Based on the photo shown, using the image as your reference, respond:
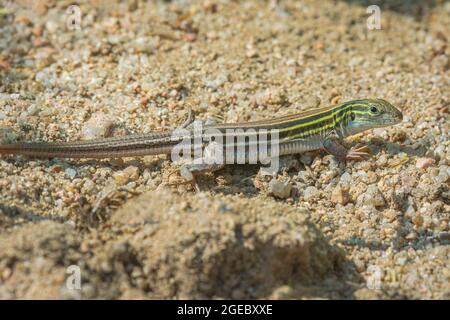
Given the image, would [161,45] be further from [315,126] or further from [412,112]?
[412,112]

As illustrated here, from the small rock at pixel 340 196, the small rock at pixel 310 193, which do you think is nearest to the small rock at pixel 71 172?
the small rock at pixel 310 193

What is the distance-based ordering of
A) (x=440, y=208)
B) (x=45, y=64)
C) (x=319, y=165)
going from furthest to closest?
(x=45, y=64)
(x=319, y=165)
(x=440, y=208)

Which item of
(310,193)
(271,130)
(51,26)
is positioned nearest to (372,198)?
(310,193)

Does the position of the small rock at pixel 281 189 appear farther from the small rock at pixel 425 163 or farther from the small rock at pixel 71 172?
the small rock at pixel 71 172

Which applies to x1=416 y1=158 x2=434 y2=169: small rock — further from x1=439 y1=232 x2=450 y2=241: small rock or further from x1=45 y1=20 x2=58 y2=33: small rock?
x1=45 y1=20 x2=58 y2=33: small rock

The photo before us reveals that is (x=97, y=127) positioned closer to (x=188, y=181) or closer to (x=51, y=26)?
(x=188, y=181)

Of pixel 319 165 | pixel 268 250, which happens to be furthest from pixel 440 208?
pixel 268 250

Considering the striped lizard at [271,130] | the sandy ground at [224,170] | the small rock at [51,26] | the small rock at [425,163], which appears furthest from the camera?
the small rock at [51,26]
